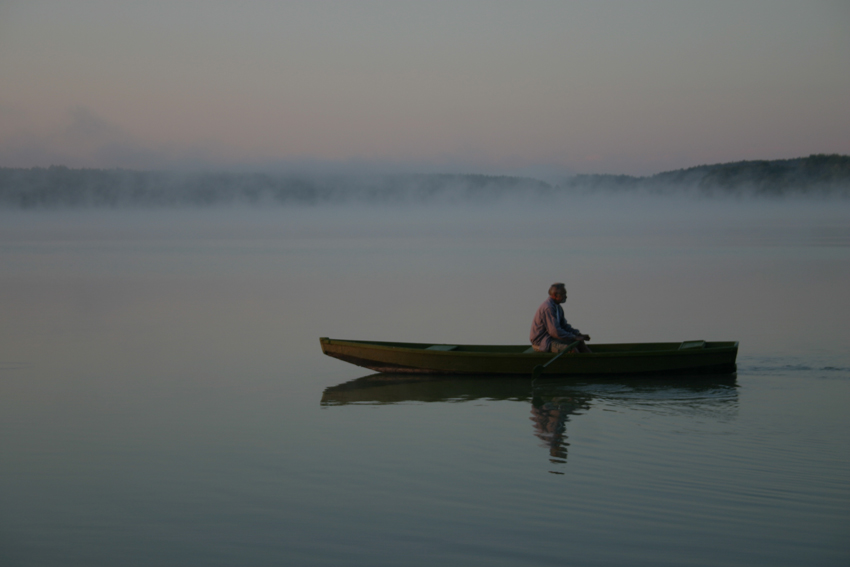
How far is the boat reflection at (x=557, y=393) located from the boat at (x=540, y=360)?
5.7 inches

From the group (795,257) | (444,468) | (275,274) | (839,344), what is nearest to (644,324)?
(839,344)

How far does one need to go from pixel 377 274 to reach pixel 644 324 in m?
18.7

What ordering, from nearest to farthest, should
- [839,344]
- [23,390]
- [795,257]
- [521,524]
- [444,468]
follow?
[521,524]
[444,468]
[23,390]
[839,344]
[795,257]

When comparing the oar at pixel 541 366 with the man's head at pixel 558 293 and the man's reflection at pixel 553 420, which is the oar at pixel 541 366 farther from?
the man's head at pixel 558 293

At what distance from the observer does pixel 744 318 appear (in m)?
20.6

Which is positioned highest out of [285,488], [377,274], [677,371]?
[377,274]

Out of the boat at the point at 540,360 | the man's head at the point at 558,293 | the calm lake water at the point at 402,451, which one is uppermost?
the man's head at the point at 558,293

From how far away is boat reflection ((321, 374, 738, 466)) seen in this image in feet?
35.3

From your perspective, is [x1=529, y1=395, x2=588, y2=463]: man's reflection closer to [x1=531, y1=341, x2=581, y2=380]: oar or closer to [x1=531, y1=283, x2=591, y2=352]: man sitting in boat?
[x1=531, y1=341, x2=581, y2=380]: oar

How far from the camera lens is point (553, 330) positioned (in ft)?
41.7

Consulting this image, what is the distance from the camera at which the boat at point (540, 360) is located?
41.0 ft

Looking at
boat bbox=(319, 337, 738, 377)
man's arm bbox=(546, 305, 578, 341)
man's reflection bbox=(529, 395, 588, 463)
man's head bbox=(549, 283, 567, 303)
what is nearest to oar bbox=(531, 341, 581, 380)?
boat bbox=(319, 337, 738, 377)

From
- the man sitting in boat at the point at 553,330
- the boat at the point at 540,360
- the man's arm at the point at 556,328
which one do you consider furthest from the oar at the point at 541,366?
the man's arm at the point at 556,328

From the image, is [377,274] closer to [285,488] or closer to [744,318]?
[744,318]
